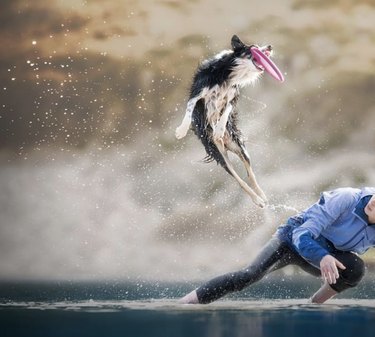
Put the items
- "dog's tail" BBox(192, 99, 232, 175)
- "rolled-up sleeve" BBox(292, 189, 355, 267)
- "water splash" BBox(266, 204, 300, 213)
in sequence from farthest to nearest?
"water splash" BBox(266, 204, 300, 213), "dog's tail" BBox(192, 99, 232, 175), "rolled-up sleeve" BBox(292, 189, 355, 267)

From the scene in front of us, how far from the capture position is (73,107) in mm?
5051

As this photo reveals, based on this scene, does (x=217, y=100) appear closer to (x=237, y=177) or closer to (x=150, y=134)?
(x=237, y=177)

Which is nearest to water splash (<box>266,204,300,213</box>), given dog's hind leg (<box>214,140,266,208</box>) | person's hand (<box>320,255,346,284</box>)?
dog's hind leg (<box>214,140,266,208</box>)

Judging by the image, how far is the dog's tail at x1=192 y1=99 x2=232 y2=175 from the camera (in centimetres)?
447

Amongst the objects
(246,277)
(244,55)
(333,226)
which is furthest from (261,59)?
(246,277)

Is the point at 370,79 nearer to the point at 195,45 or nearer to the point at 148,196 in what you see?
the point at 195,45

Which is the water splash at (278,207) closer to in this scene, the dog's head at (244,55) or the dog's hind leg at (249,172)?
the dog's hind leg at (249,172)

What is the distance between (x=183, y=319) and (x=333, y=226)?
2.79 feet

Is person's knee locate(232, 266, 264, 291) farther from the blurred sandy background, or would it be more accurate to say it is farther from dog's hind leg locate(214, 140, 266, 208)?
the blurred sandy background

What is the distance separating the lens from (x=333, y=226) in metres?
3.59

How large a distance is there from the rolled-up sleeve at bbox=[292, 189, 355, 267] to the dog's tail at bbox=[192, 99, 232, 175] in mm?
1166

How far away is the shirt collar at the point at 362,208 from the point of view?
11.4 ft

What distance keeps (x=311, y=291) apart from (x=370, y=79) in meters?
1.59

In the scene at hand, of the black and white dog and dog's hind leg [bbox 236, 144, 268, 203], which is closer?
the black and white dog
